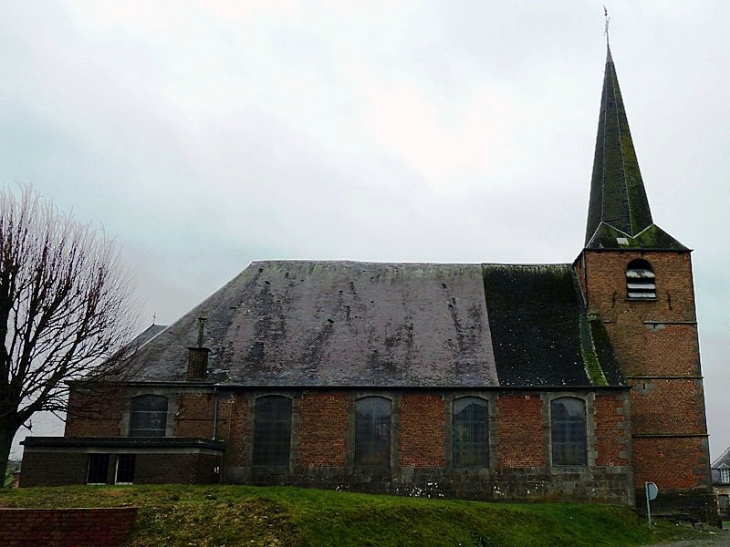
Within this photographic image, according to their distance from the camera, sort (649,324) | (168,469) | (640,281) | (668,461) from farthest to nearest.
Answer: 1. (640,281)
2. (649,324)
3. (668,461)
4. (168,469)

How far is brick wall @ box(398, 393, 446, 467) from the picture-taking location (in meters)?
22.8

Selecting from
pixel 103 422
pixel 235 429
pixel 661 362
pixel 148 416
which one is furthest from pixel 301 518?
pixel 661 362

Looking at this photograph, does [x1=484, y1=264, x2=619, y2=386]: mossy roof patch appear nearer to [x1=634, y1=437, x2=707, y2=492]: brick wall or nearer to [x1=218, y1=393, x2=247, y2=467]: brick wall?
[x1=634, y1=437, x2=707, y2=492]: brick wall

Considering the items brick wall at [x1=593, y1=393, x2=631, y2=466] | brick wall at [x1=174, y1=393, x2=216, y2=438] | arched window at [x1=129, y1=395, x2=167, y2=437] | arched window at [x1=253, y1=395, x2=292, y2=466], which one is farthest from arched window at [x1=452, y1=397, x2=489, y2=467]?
arched window at [x1=129, y1=395, x2=167, y2=437]

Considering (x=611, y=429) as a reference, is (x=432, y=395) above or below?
above

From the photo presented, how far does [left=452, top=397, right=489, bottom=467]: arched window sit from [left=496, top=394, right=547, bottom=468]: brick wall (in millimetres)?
461

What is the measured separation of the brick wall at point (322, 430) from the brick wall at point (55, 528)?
11725 mm

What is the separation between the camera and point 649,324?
25812 millimetres

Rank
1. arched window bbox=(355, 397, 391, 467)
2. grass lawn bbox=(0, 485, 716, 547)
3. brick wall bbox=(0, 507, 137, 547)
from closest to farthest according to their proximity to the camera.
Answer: brick wall bbox=(0, 507, 137, 547)
grass lawn bbox=(0, 485, 716, 547)
arched window bbox=(355, 397, 391, 467)

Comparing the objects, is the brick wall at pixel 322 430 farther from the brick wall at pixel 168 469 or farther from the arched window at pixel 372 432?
the brick wall at pixel 168 469

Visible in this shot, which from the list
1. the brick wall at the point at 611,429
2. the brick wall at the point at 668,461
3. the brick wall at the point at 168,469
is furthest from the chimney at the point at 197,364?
the brick wall at the point at 668,461

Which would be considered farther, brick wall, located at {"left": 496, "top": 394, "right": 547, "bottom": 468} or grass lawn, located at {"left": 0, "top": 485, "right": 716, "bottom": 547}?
brick wall, located at {"left": 496, "top": 394, "right": 547, "bottom": 468}

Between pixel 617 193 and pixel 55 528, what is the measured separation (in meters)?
23.8

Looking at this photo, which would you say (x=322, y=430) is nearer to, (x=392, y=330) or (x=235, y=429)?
(x=235, y=429)
